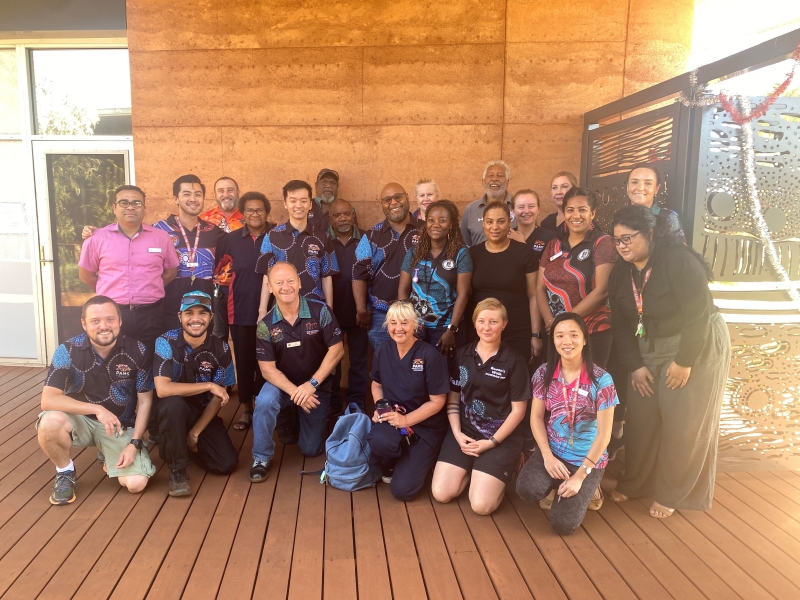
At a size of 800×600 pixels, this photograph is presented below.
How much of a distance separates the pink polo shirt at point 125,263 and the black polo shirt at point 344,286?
1.22 metres

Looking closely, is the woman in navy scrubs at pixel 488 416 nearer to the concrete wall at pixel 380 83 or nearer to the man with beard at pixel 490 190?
the man with beard at pixel 490 190

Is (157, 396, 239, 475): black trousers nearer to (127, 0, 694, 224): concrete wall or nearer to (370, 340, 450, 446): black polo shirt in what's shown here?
(370, 340, 450, 446): black polo shirt

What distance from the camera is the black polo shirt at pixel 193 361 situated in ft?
10.6

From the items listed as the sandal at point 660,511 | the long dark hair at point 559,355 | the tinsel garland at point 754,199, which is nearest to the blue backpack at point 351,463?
the long dark hair at point 559,355

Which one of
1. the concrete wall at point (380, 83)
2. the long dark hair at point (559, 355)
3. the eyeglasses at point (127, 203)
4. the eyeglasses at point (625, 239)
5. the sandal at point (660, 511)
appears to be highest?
the concrete wall at point (380, 83)

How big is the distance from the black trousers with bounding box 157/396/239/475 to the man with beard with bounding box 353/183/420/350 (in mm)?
1165

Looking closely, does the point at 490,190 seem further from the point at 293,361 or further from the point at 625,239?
the point at 293,361

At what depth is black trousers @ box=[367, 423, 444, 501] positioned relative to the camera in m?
3.05

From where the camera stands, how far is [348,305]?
424 cm

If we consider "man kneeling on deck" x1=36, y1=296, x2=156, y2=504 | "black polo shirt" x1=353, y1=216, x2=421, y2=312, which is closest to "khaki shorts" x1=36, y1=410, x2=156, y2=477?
"man kneeling on deck" x1=36, y1=296, x2=156, y2=504

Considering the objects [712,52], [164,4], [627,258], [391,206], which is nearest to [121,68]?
[164,4]

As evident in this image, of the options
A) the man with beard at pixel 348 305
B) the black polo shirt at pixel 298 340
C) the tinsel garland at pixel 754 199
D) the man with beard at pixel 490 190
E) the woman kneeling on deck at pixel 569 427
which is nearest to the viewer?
the woman kneeling on deck at pixel 569 427

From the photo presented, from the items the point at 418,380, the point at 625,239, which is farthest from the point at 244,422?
the point at 625,239

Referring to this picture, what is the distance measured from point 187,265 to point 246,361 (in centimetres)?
80
